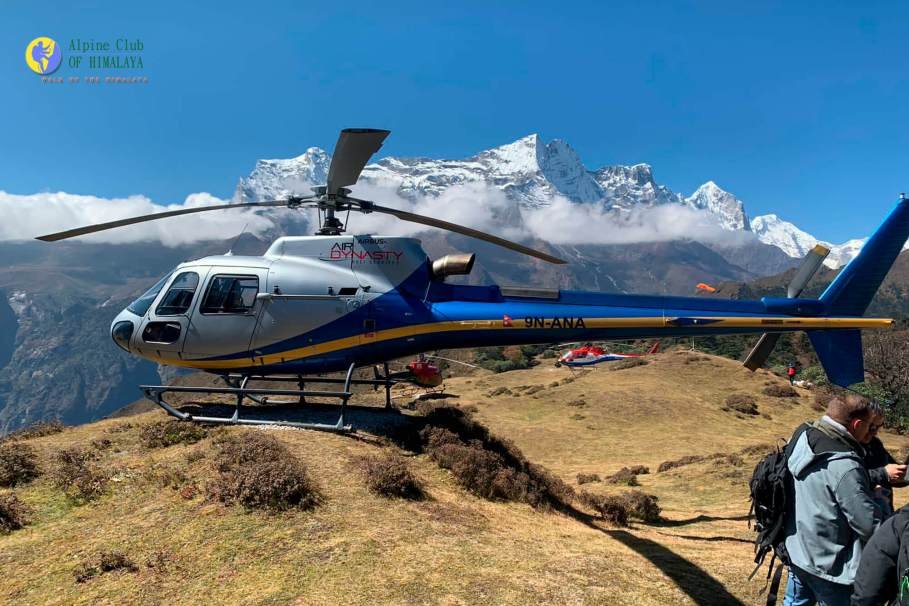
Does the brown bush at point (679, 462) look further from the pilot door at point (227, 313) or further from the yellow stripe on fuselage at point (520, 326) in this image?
the pilot door at point (227, 313)

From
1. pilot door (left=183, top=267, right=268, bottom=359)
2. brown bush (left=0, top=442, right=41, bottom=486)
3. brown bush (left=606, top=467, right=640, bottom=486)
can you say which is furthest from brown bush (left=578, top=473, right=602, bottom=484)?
A: brown bush (left=0, top=442, right=41, bottom=486)

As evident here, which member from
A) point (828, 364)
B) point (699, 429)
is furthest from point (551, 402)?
point (828, 364)

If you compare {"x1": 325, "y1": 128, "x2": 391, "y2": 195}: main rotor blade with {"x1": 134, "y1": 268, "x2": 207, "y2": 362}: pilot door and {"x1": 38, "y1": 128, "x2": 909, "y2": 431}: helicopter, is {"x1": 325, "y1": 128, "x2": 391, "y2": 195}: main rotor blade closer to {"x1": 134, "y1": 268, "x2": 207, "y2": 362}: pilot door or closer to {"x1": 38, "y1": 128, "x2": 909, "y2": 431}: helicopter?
{"x1": 38, "y1": 128, "x2": 909, "y2": 431}: helicopter

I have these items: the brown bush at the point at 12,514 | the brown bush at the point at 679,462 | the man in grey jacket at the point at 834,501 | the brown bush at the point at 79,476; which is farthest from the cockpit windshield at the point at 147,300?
the brown bush at the point at 679,462

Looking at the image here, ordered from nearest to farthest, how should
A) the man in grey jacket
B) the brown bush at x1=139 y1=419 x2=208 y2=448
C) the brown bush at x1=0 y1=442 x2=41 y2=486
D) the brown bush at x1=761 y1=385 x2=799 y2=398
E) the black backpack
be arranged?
the man in grey jacket
the black backpack
the brown bush at x1=0 y1=442 x2=41 y2=486
the brown bush at x1=139 y1=419 x2=208 y2=448
the brown bush at x1=761 y1=385 x2=799 y2=398

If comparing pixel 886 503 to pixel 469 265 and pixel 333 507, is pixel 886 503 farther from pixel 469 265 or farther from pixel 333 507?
pixel 469 265

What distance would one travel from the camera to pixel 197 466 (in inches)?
373

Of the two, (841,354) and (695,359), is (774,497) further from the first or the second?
(695,359)

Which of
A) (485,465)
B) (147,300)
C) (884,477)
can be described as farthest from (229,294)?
(884,477)

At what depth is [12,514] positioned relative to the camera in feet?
24.5

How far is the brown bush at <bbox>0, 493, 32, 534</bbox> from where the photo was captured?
727 cm

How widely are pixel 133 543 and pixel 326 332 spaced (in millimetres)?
6406

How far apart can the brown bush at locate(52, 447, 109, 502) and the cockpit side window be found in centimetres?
404

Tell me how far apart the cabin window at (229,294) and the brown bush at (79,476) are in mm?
4154
